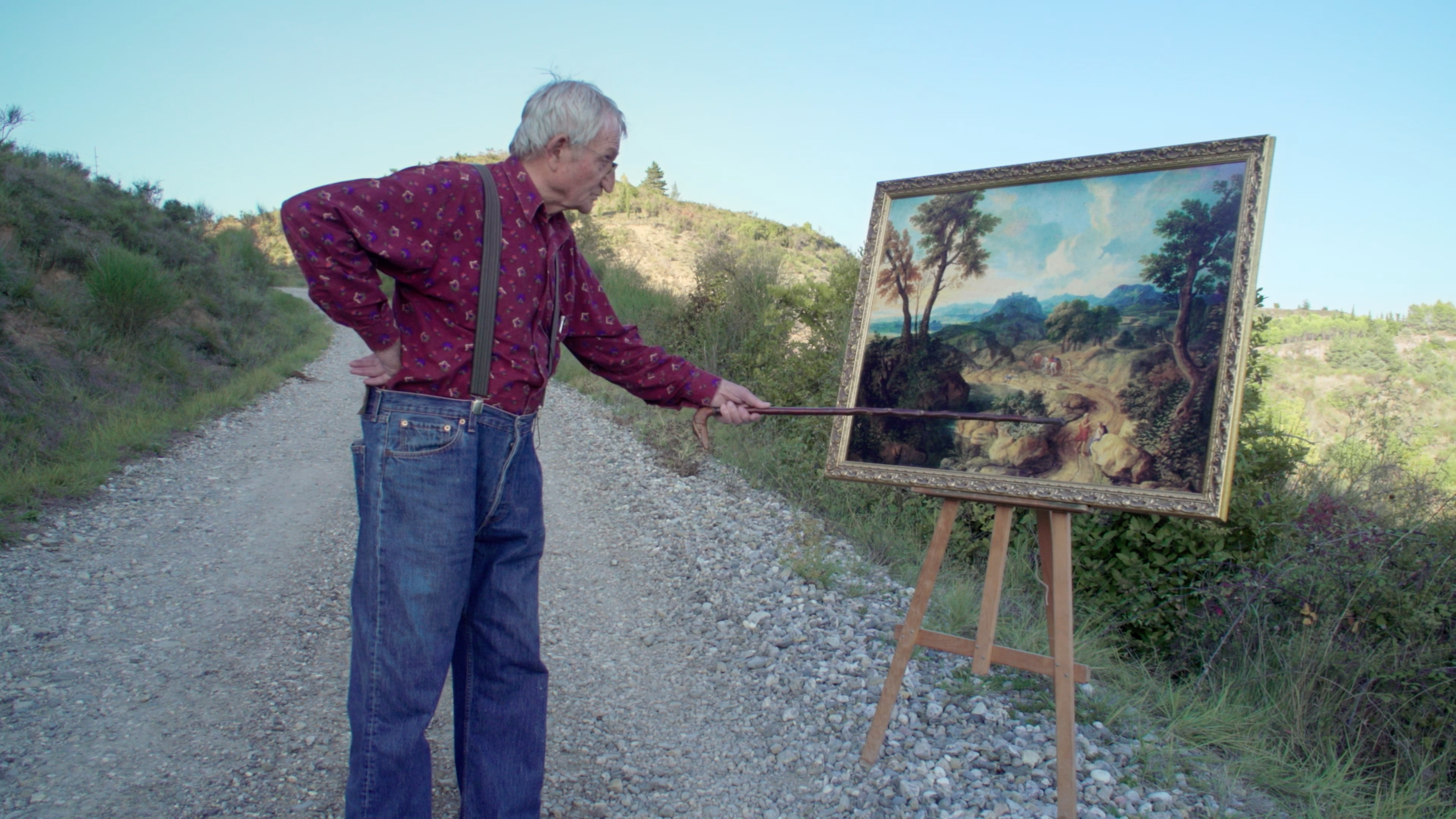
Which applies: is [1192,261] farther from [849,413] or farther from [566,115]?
[566,115]

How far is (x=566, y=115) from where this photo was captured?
74.5 inches

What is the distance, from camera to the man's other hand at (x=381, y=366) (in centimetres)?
180

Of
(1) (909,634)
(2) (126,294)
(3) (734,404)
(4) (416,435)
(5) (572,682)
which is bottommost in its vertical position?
(5) (572,682)

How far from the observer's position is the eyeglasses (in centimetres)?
193

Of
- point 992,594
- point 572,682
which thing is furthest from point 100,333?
point 992,594

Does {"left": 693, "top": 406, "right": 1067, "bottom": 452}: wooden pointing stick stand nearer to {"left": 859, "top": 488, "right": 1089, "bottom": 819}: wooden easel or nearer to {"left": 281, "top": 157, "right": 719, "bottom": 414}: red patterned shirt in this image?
{"left": 859, "top": 488, "right": 1089, "bottom": 819}: wooden easel

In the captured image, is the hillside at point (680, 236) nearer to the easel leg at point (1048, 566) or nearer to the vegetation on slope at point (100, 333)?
the vegetation on slope at point (100, 333)

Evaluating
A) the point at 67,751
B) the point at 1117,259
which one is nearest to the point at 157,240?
the point at 67,751

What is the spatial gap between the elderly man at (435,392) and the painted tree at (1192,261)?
197 cm

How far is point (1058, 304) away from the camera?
9.74 feet

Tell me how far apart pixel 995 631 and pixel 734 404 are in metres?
1.32

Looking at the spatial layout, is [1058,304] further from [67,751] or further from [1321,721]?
[67,751]

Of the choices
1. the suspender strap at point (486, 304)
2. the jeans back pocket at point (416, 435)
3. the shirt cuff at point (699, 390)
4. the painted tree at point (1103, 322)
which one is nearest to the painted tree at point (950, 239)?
the painted tree at point (1103, 322)

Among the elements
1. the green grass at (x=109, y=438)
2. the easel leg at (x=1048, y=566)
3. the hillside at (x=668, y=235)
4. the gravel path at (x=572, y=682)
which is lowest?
the gravel path at (x=572, y=682)
